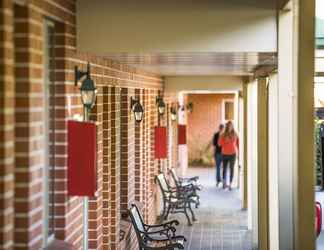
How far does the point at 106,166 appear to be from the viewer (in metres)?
7.73

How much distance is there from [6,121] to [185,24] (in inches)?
88.7

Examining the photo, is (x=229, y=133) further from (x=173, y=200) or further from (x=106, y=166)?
(x=106, y=166)

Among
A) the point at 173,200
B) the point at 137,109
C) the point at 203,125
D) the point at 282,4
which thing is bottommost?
the point at 173,200

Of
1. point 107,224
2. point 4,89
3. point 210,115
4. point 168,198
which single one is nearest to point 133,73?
point 107,224

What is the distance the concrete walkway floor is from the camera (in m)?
11.5

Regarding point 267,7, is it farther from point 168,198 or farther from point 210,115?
point 210,115

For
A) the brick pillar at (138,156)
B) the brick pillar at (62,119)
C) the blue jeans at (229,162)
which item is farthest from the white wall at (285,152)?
the blue jeans at (229,162)

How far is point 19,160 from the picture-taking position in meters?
4.50

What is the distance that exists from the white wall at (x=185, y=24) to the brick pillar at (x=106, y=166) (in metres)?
1.68

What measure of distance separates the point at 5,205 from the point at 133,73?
5.57m

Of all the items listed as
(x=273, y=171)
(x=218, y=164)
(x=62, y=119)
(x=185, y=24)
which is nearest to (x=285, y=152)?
(x=185, y=24)

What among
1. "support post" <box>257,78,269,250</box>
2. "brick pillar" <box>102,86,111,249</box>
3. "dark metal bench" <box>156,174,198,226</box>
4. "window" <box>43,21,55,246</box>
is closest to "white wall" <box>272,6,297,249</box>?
"window" <box>43,21,55,246</box>

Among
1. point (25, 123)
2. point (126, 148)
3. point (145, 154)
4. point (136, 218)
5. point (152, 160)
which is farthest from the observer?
point (152, 160)

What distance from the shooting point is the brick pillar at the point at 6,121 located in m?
4.05
